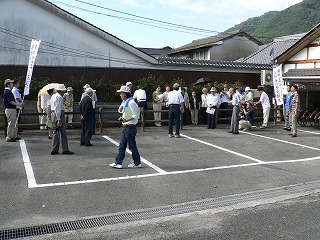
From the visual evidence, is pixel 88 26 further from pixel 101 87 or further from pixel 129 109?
pixel 129 109

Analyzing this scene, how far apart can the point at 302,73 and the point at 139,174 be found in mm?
11778

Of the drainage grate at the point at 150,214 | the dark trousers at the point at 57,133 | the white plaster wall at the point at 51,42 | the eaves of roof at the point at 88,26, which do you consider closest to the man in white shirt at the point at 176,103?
the dark trousers at the point at 57,133

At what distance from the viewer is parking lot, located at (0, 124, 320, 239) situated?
5.88 meters

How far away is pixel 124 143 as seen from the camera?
809 centimetres

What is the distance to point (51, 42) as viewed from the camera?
1866cm

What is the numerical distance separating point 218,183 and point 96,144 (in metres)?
4.82

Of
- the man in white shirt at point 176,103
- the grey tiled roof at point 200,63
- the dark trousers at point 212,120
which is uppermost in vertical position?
the grey tiled roof at point 200,63

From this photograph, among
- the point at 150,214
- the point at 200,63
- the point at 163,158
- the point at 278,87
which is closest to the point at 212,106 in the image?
the point at 278,87

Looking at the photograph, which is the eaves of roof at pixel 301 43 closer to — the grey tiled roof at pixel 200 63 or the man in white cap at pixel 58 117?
the grey tiled roof at pixel 200 63

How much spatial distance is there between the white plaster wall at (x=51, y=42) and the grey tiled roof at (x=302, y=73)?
7138mm

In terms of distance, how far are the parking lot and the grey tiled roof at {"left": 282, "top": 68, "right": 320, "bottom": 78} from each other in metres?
4.88

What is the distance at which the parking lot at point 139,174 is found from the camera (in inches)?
231

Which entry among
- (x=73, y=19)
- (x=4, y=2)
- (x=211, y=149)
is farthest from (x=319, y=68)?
(x=4, y=2)

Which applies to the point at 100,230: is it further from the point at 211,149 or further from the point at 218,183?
the point at 211,149
